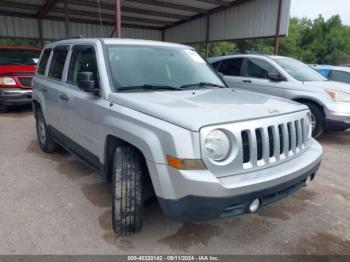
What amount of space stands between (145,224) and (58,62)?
272 centimetres

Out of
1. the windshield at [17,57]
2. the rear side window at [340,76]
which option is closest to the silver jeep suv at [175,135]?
the windshield at [17,57]

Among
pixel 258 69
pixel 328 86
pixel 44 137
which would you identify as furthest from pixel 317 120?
pixel 44 137

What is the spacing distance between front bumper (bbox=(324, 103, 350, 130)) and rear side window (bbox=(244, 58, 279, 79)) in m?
1.38

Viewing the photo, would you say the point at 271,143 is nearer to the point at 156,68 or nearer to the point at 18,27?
the point at 156,68

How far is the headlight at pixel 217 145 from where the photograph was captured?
2.15 meters

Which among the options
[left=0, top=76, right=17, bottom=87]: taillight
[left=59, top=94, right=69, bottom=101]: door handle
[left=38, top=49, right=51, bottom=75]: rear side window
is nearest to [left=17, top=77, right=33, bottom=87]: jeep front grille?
[left=0, top=76, right=17, bottom=87]: taillight

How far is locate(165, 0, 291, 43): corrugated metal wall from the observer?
467 inches

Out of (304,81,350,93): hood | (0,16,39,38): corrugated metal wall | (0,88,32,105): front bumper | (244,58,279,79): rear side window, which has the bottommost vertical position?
(0,88,32,105): front bumper

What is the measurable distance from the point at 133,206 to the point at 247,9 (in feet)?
40.6

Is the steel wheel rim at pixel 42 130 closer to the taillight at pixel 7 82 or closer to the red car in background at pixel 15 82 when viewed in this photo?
the red car in background at pixel 15 82

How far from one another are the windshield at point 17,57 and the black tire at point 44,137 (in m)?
4.26

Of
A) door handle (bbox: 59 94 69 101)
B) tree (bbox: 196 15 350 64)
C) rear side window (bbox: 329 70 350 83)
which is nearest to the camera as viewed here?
door handle (bbox: 59 94 69 101)

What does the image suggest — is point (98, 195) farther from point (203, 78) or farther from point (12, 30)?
point (12, 30)

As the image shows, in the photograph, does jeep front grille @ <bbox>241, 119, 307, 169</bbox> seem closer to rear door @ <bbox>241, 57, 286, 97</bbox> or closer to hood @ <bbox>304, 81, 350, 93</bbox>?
hood @ <bbox>304, 81, 350, 93</bbox>
